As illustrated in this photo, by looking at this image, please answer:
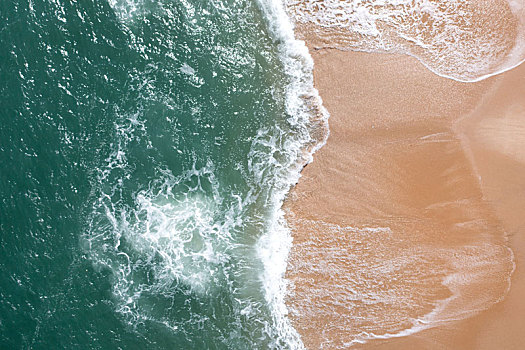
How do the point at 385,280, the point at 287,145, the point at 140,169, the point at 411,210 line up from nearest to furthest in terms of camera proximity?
the point at 411,210, the point at 385,280, the point at 287,145, the point at 140,169

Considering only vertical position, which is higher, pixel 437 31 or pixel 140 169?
pixel 437 31

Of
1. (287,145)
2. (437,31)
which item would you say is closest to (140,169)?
(287,145)

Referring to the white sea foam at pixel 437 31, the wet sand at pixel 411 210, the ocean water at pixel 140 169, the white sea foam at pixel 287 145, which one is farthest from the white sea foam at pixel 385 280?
the white sea foam at pixel 437 31

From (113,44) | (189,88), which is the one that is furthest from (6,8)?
(189,88)

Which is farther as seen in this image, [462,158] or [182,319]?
[182,319]

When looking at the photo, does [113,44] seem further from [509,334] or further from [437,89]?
[509,334]

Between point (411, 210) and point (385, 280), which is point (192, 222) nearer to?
point (385, 280)

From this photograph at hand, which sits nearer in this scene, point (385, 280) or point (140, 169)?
point (385, 280)

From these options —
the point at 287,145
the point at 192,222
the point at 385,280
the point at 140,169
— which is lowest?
the point at 385,280
